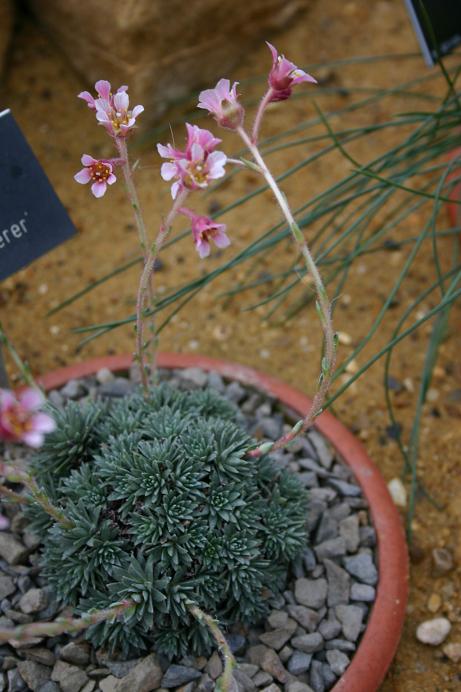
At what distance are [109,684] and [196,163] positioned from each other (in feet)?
2.71

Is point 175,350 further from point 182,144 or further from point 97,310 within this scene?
point 182,144

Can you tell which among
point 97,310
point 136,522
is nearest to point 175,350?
point 97,310

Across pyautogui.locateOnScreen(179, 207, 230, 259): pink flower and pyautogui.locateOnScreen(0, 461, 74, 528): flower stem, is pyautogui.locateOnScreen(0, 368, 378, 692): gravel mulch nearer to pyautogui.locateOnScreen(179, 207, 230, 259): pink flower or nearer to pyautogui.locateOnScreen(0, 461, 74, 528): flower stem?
pyautogui.locateOnScreen(0, 461, 74, 528): flower stem

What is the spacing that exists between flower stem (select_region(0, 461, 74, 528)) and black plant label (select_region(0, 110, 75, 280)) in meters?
0.43

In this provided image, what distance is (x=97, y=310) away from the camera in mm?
2268

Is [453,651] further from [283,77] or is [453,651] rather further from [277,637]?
[283,77]

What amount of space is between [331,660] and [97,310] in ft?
4.22

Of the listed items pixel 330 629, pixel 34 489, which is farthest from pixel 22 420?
pixel 330 629

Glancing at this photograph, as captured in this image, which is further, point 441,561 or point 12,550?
point 441,561

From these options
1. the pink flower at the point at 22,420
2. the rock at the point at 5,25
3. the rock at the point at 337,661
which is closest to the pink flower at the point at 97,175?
the pink flower at the point at 22,420

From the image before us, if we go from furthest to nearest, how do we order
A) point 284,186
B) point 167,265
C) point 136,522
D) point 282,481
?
point 284,186 → point 167,265 → point 282,481 → point 136,522

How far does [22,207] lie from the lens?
137cm

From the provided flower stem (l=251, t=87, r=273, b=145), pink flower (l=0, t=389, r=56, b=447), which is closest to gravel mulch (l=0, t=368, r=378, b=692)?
pink flower (l=0, t=389, r=56, b=447)

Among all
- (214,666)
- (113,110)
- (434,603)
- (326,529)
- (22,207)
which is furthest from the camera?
(434,603)
